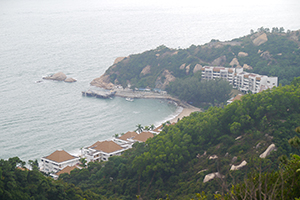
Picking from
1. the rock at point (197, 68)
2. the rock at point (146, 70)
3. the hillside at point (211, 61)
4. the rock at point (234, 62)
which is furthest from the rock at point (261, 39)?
the rock at point (146, 70)

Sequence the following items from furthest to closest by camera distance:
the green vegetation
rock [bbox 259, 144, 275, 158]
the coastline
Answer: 1. the green vegetation
2. the coastline
3. rock [bbox 259, 144, 275, 158]

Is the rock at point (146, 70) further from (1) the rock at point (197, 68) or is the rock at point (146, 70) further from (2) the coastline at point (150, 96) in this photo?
(1) the rock at point (197, 68)

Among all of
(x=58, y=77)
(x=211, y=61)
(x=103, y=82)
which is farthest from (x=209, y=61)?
(x=58, y=77)

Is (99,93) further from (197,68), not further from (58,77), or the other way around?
(197,68)

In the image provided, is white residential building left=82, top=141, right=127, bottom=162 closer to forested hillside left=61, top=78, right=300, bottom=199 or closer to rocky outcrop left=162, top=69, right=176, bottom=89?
forested hillside left=61, top=78, right=300, bottom=199

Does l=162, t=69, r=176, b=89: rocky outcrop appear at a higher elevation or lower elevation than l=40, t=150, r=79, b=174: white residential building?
higher

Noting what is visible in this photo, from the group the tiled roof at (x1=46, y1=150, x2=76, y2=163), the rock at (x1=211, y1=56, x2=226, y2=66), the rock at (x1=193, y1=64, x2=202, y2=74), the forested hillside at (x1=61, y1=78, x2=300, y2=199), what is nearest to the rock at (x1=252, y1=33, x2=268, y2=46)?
the rock at (x1=211, y1=56, x2=226, y2=66)
